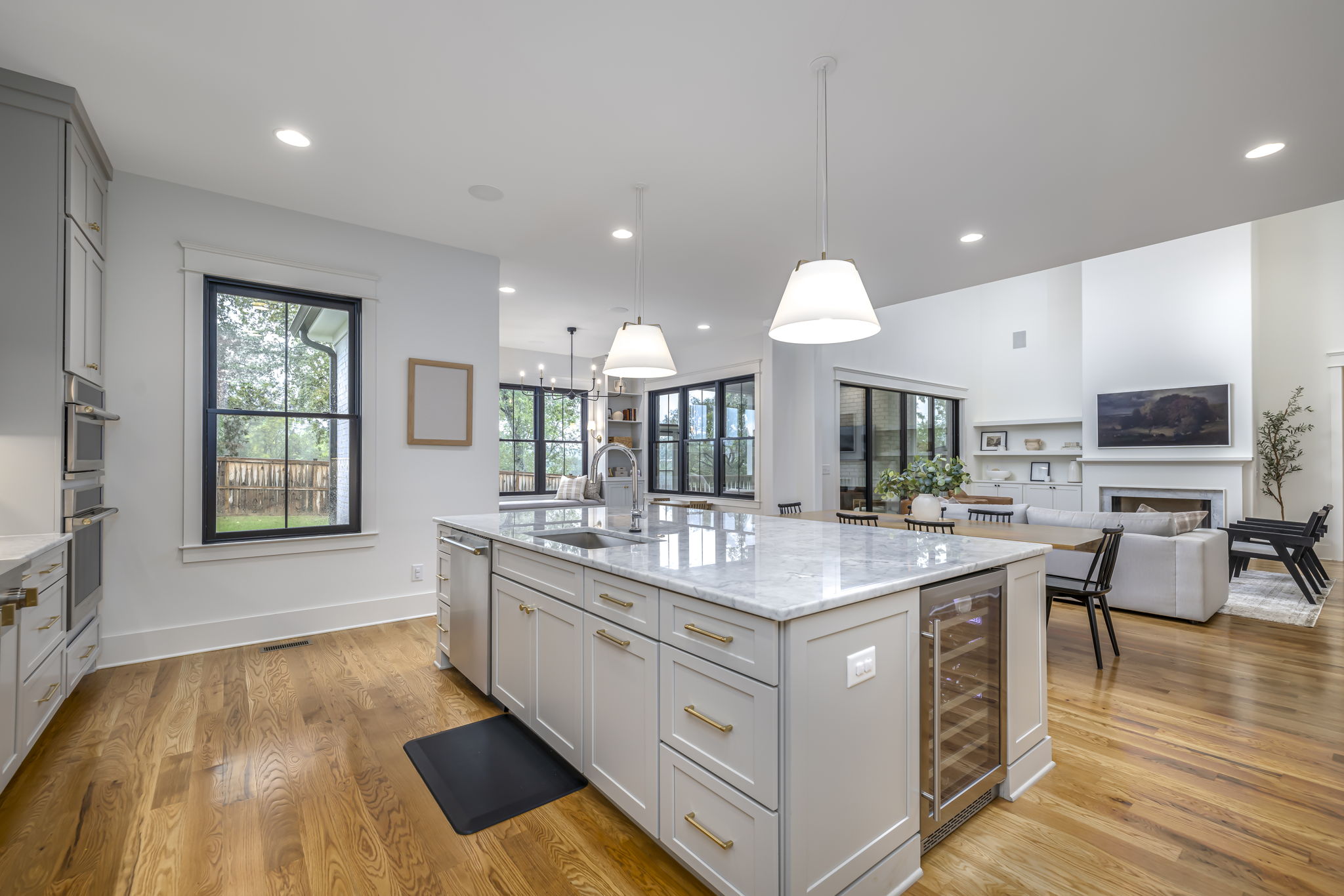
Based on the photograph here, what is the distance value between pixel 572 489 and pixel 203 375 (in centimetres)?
471

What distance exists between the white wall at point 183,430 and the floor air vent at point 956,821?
12.0ft

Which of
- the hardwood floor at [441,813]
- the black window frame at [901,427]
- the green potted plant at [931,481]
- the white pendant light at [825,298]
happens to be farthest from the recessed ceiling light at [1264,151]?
the black window frame at [901,427]

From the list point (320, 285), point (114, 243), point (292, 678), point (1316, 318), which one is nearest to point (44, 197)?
point (114, 243)

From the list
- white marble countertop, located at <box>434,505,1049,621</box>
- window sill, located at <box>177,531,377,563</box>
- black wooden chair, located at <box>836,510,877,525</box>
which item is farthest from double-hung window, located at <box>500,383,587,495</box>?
white marble countertop, located at <box>434,505,1049,621</box>

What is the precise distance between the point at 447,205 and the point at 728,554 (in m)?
3.04

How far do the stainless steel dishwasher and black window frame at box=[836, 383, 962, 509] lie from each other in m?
5.41

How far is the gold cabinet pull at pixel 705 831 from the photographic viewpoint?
1401 millimetres

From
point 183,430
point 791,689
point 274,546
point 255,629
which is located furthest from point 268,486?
point 791,689

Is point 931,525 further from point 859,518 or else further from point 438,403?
point 438,403

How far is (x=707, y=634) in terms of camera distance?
4.76 ft

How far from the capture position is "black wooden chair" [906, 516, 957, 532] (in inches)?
145

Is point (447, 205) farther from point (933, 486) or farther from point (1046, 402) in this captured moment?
point (1046, 402)

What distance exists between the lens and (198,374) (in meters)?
3.43

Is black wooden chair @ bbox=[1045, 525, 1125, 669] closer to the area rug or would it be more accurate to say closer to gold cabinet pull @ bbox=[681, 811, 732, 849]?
the area rug
